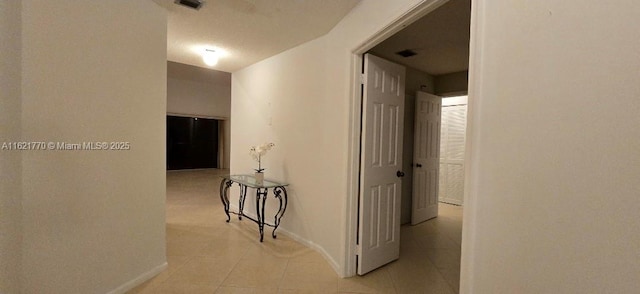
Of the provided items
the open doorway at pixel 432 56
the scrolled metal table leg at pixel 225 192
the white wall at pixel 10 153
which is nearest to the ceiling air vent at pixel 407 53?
the open doorway at pixel 432 56

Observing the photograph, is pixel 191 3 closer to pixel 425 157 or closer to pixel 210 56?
pixel 210 56

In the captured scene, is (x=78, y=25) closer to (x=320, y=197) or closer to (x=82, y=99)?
(x=82, y=99)

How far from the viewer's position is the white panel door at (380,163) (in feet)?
7.76

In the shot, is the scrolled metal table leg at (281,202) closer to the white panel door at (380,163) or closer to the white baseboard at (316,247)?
the white baseboard at (316,247)

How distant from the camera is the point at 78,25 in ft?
5.82

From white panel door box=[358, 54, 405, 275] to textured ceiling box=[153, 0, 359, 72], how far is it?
2.02 ft

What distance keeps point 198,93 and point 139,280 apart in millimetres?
6708

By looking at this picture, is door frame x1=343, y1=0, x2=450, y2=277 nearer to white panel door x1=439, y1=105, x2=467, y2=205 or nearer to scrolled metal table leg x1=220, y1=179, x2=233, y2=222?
scrolled metal table leg x1=220, y1=179, x2=233, y2=222

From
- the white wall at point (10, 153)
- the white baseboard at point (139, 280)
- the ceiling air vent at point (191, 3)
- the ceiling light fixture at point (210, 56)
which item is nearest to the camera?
the white wall at point (10, 153)

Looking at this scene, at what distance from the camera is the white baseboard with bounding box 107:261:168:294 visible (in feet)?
6.77

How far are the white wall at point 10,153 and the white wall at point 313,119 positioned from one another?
82.8 inches

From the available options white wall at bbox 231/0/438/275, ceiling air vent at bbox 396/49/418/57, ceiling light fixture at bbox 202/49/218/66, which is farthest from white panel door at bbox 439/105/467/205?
ceiling light fixture at bbox 202/49/218/66

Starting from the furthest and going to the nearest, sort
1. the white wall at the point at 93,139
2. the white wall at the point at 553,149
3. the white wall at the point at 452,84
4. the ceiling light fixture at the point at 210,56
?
the white wall at the point at 452,84 < the ceiling light fixture at the point at 210,56 < the white wall at the point at 93,139 < the white wall at the point at 553,149

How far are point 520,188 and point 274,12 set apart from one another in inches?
88.8
